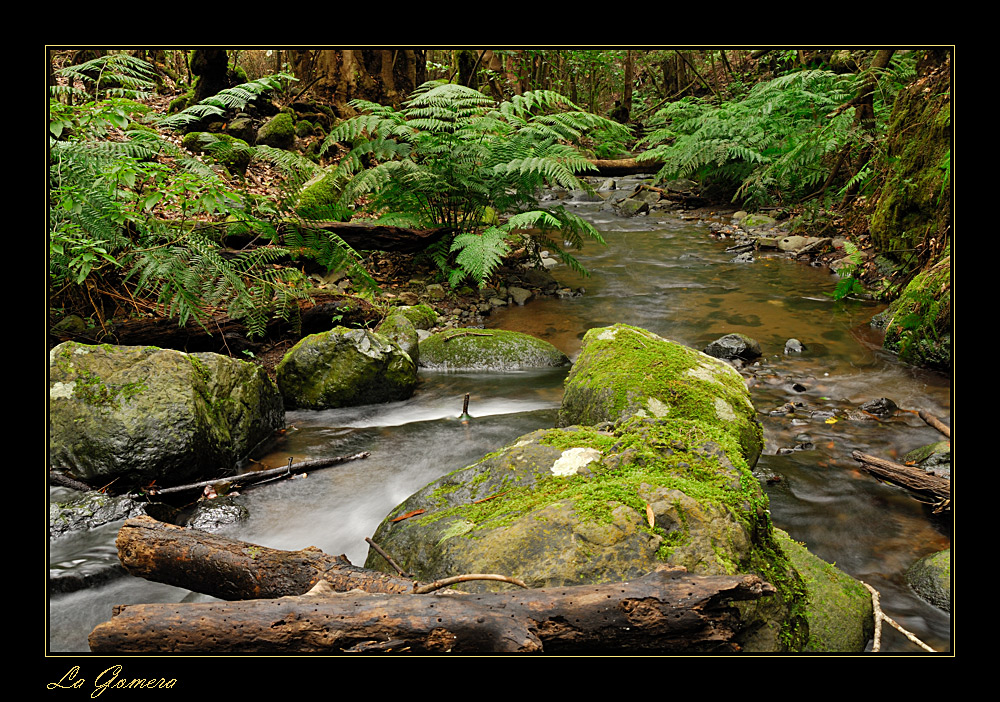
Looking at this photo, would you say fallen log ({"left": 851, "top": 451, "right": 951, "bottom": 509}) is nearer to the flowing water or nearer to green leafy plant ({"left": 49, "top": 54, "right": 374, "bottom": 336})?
the flowing water

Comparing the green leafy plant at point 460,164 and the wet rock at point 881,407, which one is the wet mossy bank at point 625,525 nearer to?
the wet rock at point 881,407

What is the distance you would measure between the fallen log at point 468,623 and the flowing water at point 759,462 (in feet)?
3.82

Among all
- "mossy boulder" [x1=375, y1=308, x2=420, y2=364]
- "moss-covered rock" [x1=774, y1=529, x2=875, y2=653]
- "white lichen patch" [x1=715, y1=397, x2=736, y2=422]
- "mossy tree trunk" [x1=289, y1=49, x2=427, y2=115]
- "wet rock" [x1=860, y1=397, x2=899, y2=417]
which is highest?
"mossy tree trunk" [x1=289, y1=49, x2=427, y2=115]

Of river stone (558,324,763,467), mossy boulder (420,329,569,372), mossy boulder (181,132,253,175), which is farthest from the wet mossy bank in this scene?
mossy boulder (181,132,253,175)

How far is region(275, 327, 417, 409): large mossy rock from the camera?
4480mm

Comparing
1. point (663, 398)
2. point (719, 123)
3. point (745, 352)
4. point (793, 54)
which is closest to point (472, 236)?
point (745, 352)

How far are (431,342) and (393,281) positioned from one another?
1.96 metres

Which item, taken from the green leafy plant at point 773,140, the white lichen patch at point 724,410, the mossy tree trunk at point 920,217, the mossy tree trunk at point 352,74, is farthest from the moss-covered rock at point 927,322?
the mossy tree trunk at point 352,74

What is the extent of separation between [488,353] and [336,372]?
1.49 meters

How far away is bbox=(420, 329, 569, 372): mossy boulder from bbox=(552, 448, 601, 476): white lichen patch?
2949 millimetres

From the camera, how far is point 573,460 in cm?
239

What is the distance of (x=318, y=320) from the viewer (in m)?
5.57

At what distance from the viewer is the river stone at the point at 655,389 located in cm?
312

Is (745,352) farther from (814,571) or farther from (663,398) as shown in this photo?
(814,571)
